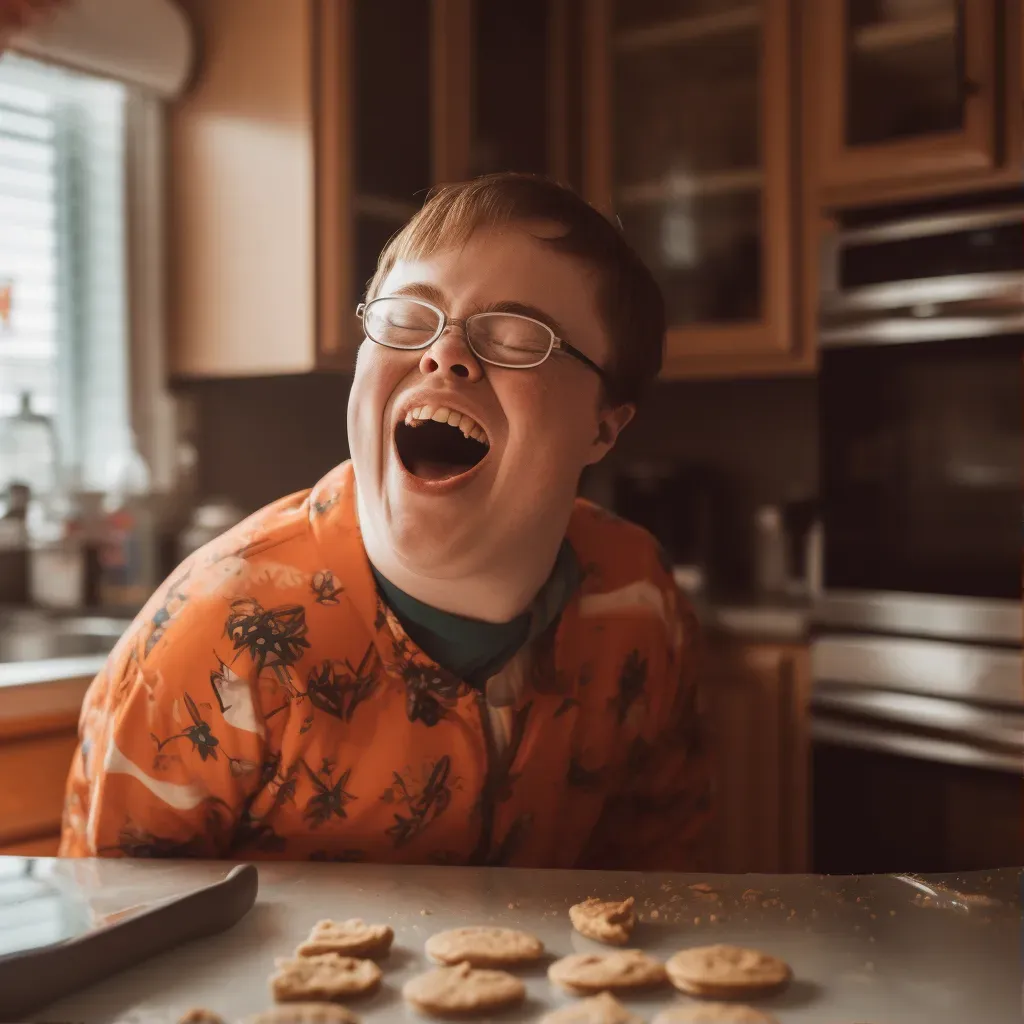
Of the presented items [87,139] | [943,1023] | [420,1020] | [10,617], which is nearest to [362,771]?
[420,1020]

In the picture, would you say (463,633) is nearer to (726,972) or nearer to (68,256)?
(726,972)

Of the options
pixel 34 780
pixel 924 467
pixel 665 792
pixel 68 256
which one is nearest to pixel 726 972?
pixel 665 792

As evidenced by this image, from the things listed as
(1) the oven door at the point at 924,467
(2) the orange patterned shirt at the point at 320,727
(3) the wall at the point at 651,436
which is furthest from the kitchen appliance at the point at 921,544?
(2) the orange patterned shirt at the point at 320,727

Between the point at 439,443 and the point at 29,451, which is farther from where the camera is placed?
the point at 29,451

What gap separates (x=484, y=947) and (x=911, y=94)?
1.67m

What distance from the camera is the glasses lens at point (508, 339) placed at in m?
0.75

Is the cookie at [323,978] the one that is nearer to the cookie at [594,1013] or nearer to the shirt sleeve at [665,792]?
the cookie at [594,1013]

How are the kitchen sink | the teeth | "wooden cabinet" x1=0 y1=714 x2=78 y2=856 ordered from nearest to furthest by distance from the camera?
the teeth, "wooden cabinet" x1=0 y1=714 x2=78 y2=856, the kitchen sink

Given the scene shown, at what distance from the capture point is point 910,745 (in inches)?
66.6

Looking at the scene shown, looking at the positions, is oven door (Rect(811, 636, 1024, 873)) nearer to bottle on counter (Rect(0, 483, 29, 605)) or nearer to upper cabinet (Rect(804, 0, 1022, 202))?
upper cabinet (Rect(804, 0, 1022, 202))

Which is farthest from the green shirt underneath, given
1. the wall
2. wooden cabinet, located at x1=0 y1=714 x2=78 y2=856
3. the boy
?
the wall

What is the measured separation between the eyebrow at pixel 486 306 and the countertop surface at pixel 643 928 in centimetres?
37

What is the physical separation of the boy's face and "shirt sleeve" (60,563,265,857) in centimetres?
14

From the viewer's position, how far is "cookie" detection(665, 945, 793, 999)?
0.55 m
